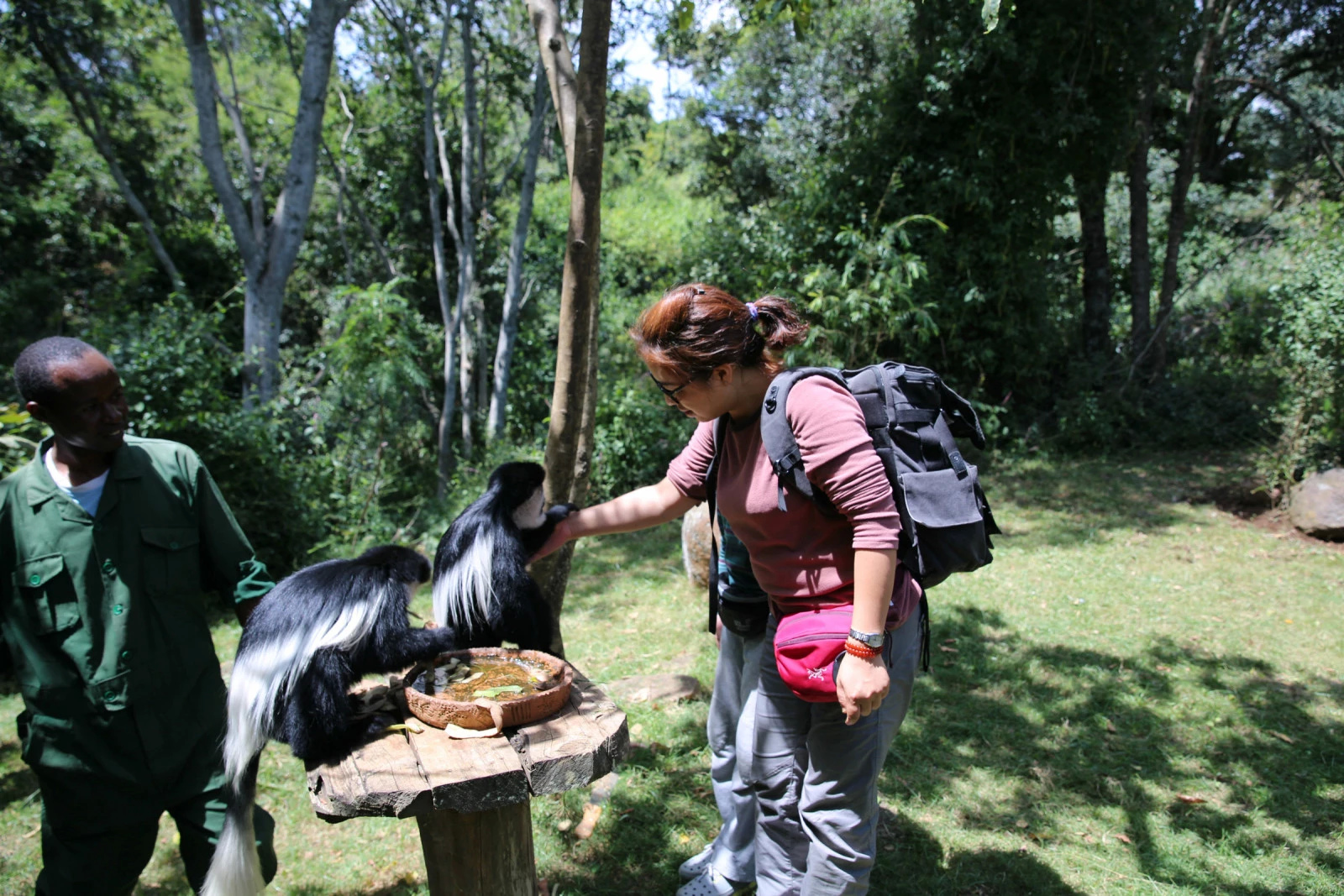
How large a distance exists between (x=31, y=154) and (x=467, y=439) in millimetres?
8458

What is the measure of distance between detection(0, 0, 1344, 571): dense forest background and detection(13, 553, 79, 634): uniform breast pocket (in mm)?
1924

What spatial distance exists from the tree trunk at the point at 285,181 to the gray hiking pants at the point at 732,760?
5518 millimetres

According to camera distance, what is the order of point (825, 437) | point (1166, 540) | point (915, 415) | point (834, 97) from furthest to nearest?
point (834, 97) → point (1166, 540) → point (915, 415) → point (825, 437)

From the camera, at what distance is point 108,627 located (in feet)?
6.61

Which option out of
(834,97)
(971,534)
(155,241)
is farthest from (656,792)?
(834,97)

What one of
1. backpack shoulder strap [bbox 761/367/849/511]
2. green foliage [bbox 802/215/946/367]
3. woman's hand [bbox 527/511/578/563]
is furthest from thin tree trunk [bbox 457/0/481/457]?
backpack shoulder strap [bbox 761/367/849/511]

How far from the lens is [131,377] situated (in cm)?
554

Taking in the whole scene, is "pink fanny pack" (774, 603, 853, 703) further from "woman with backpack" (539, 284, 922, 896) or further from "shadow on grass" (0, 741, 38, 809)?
"shadow on grass" (0, 741, 38, 809)

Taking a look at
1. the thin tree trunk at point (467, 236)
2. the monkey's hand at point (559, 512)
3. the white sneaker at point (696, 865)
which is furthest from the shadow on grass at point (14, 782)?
the thin tree trunk at point (467, 236)

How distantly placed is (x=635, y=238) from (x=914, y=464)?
36.7ft

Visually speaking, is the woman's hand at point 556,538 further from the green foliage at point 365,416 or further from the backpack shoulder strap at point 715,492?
the green foliage at point 365,416

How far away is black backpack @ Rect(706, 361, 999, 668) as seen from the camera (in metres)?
1.78

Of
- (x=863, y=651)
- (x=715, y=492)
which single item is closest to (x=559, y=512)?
(x=715, y=492)

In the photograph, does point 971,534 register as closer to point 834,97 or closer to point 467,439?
point 467,439
